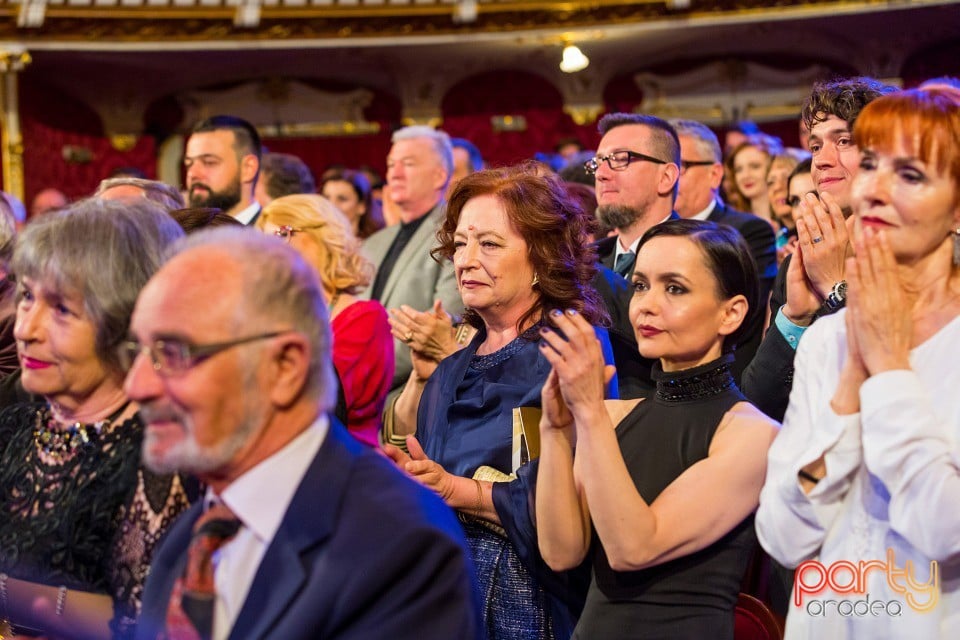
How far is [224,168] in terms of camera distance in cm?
467

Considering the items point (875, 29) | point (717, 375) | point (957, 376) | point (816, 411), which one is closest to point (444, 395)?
point (717, 375)

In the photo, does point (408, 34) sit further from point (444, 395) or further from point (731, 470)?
point (731, 470)

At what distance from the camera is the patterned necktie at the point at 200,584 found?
161cm

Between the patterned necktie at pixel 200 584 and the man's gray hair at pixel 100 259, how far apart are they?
52 centimetres

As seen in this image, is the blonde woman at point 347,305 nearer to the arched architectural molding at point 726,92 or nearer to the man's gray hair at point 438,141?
the man's gray hair at point 438,141

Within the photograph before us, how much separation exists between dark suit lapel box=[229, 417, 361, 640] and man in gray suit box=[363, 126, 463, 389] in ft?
8.29

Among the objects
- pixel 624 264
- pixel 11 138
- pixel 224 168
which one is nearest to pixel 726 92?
pixel 11 138

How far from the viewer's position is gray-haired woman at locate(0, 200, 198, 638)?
1.93 metres

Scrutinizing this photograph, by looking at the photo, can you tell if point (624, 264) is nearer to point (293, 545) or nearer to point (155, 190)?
point (155, 190)

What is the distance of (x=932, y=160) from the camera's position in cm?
176

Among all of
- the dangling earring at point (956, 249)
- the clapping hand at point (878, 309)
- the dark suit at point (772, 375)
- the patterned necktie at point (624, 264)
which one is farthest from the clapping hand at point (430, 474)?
the patterned necktie at point (624, 264)

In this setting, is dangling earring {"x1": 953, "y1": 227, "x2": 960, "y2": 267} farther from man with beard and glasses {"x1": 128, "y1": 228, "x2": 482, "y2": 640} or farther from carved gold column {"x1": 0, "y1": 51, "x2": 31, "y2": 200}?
carved gold column {"x1": 0, "y1": 51, "x2": 31, "y2": 200}

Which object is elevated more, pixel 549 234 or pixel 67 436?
pixel 549 234

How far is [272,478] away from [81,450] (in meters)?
0.63
